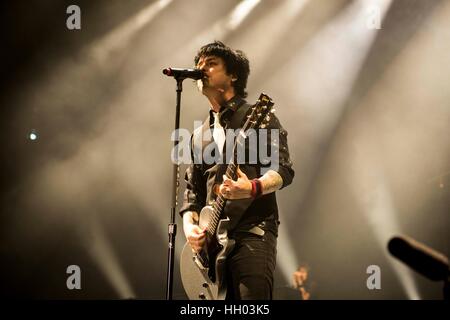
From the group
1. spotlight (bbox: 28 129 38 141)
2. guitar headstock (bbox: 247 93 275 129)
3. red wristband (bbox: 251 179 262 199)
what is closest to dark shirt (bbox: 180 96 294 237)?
guitar headstock (bbox: 247 93 275 129)

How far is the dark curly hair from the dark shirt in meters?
0.14

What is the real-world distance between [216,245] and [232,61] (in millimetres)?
1125

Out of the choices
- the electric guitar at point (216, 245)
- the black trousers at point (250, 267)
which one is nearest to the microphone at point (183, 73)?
the electric guitar at point (216, 245)

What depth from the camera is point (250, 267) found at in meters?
2.33

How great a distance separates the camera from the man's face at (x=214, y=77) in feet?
9.48

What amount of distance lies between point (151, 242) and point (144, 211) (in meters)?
0.42

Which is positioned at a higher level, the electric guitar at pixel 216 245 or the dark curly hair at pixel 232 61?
the dark curly hair at pixel 232 61

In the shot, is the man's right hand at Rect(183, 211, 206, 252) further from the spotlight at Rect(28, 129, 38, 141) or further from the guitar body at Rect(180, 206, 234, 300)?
the spotlight at Rect(28, 129, 38, 141)

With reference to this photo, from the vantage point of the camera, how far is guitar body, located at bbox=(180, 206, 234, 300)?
239 cm

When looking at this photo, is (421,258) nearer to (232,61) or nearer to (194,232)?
(194,232)

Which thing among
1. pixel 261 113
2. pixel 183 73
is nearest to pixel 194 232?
pixel 261 113

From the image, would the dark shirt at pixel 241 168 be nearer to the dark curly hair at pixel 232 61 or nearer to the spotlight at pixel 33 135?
the dark curly hair at pixel 232 61
